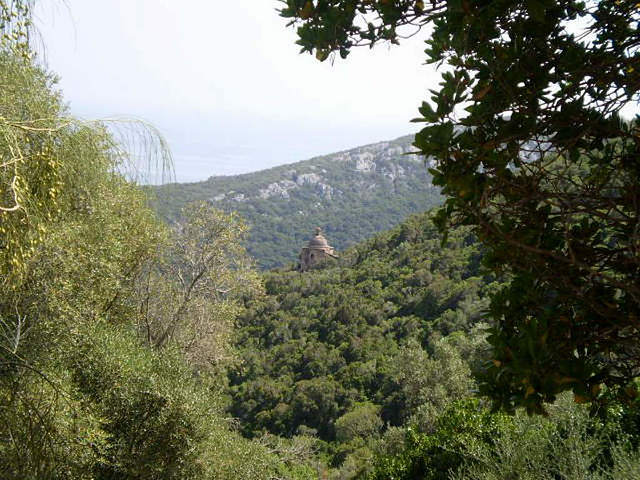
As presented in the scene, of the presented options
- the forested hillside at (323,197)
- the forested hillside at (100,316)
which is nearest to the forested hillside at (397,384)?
the forested hillside at (100,316)

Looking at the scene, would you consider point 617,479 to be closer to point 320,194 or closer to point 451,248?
point 451,248

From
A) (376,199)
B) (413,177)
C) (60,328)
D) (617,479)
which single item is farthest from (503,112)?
(413,177)

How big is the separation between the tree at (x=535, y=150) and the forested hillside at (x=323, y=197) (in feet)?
236

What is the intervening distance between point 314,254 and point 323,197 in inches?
2117

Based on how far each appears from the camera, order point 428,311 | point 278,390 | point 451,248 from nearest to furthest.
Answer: point 278,390 → point 428,311 → point 451,248

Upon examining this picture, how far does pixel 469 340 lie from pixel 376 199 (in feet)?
271

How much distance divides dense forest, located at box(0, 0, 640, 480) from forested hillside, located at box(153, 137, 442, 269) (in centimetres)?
6147

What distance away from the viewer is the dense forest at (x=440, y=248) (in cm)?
198

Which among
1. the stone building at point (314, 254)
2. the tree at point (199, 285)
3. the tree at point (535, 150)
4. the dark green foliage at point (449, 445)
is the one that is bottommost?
the stone building at point (314, 254)

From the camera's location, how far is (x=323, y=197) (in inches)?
4230

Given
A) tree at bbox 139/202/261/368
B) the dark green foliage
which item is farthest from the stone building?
the dark green foliage

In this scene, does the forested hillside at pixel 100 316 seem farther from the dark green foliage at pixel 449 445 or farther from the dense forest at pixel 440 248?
the dark green foliage at pixel 449 445

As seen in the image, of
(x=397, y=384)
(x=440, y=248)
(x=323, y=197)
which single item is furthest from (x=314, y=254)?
(x=323, y=197)

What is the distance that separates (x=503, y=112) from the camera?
2.03 m
